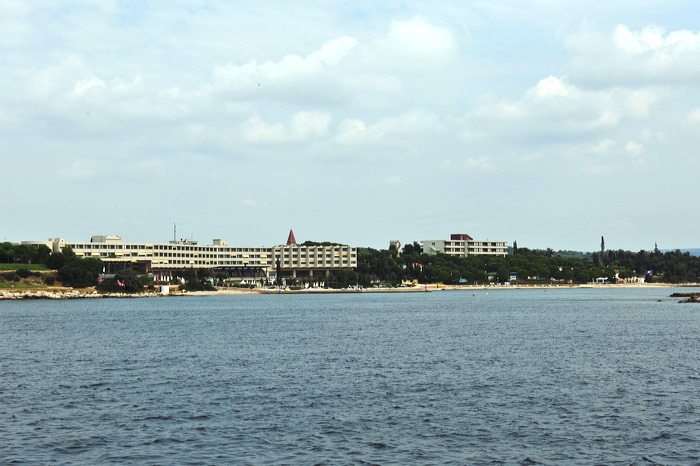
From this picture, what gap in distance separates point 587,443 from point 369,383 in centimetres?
1900

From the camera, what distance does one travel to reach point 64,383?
163 feet

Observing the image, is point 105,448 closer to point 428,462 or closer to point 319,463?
point 319,463

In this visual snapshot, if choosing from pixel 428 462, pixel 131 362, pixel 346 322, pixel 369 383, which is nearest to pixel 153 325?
pixel 346 322

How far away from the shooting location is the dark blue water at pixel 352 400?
1249 inches

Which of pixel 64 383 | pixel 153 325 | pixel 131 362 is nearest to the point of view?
pixel 64 383

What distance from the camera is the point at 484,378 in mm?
50938

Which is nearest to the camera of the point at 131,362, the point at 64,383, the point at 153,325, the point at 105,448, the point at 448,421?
the point at 105,448

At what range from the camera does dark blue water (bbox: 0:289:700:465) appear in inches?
1249

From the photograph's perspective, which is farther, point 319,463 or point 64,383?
point 64,383

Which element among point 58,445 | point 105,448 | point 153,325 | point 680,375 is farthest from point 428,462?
point 153,325

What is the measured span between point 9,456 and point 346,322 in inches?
3340

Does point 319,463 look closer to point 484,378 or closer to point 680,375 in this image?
point 484,378

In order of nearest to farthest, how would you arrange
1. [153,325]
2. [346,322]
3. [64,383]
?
[64,383]
[153,325]
[346,322]

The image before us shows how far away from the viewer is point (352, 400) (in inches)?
1695
